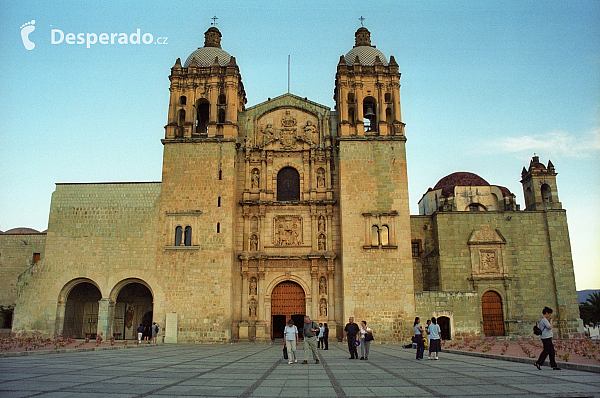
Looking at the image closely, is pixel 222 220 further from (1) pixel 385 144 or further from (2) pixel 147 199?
(1) pixel 385 144

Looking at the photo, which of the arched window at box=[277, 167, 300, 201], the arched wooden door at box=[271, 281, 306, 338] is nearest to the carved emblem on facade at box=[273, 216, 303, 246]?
the arched window at box=[277, 167, 300, 201]

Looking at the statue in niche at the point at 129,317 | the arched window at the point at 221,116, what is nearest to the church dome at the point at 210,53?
the arched window at the point at 221,116

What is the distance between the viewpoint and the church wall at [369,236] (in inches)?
953

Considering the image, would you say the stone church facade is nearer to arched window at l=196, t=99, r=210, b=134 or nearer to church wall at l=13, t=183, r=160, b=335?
church wall at l=13, t=183, r=160, b=335

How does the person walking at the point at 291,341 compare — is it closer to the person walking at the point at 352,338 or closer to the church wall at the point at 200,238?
the person walking at the point at 352,338

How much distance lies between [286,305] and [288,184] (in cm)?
693

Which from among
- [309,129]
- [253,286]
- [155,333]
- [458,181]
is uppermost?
[309,129]

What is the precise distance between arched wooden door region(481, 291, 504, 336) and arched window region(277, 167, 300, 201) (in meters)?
12.8

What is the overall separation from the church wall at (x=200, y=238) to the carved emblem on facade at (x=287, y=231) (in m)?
2.51

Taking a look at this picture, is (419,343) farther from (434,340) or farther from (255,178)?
(255,178)

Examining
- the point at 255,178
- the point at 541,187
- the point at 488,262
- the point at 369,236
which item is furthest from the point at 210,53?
the point at 541,187

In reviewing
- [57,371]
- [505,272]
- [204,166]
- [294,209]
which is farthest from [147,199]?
[505,272]

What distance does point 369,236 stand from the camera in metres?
25.1

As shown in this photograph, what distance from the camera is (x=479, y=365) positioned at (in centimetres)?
1248
